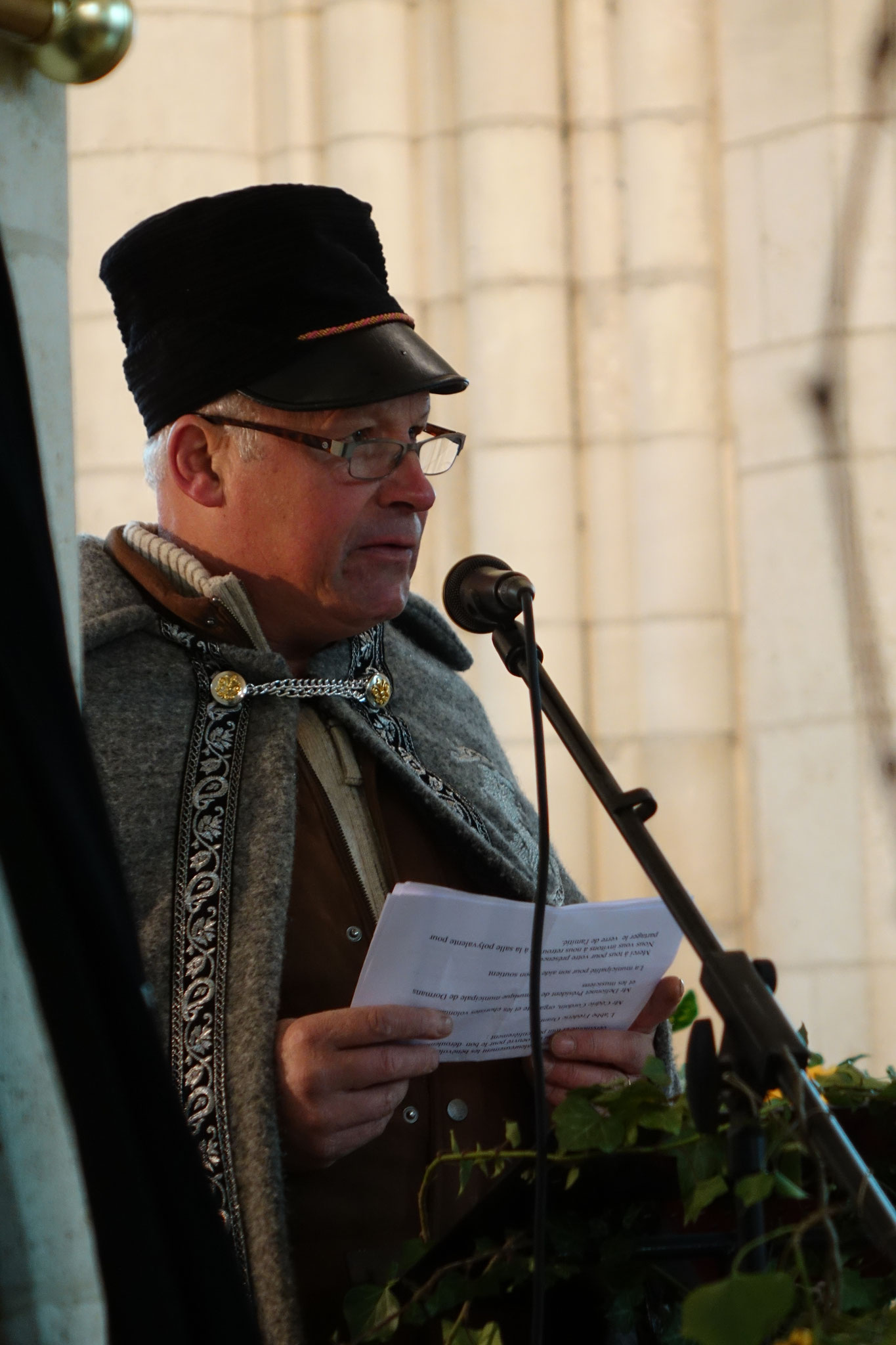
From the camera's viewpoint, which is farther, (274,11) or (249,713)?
(274,11)

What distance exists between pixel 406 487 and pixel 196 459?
29cm

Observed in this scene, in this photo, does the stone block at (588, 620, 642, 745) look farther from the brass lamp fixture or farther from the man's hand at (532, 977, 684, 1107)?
the brass lamp fixture

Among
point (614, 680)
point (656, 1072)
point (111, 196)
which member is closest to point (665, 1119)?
point (656, 1072)

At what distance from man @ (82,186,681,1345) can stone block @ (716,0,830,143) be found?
177 cm

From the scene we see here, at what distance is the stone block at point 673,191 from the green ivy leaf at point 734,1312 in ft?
10.6

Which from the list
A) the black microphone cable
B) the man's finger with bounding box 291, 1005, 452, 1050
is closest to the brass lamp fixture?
the black microphone cable

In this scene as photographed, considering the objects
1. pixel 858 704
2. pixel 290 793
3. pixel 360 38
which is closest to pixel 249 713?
pixel 290 793

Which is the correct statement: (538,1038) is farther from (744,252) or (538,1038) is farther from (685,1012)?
(744,252)

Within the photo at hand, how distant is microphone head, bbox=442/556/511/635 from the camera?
168 centimetres

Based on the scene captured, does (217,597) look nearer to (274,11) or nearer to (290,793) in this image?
(290,793)

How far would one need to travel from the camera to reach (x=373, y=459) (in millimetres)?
2178

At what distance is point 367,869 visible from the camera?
209 cm

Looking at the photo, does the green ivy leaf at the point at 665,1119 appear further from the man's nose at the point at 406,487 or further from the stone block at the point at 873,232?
the stone block at the point at 873,232

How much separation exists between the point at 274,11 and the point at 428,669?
7.78 ft
